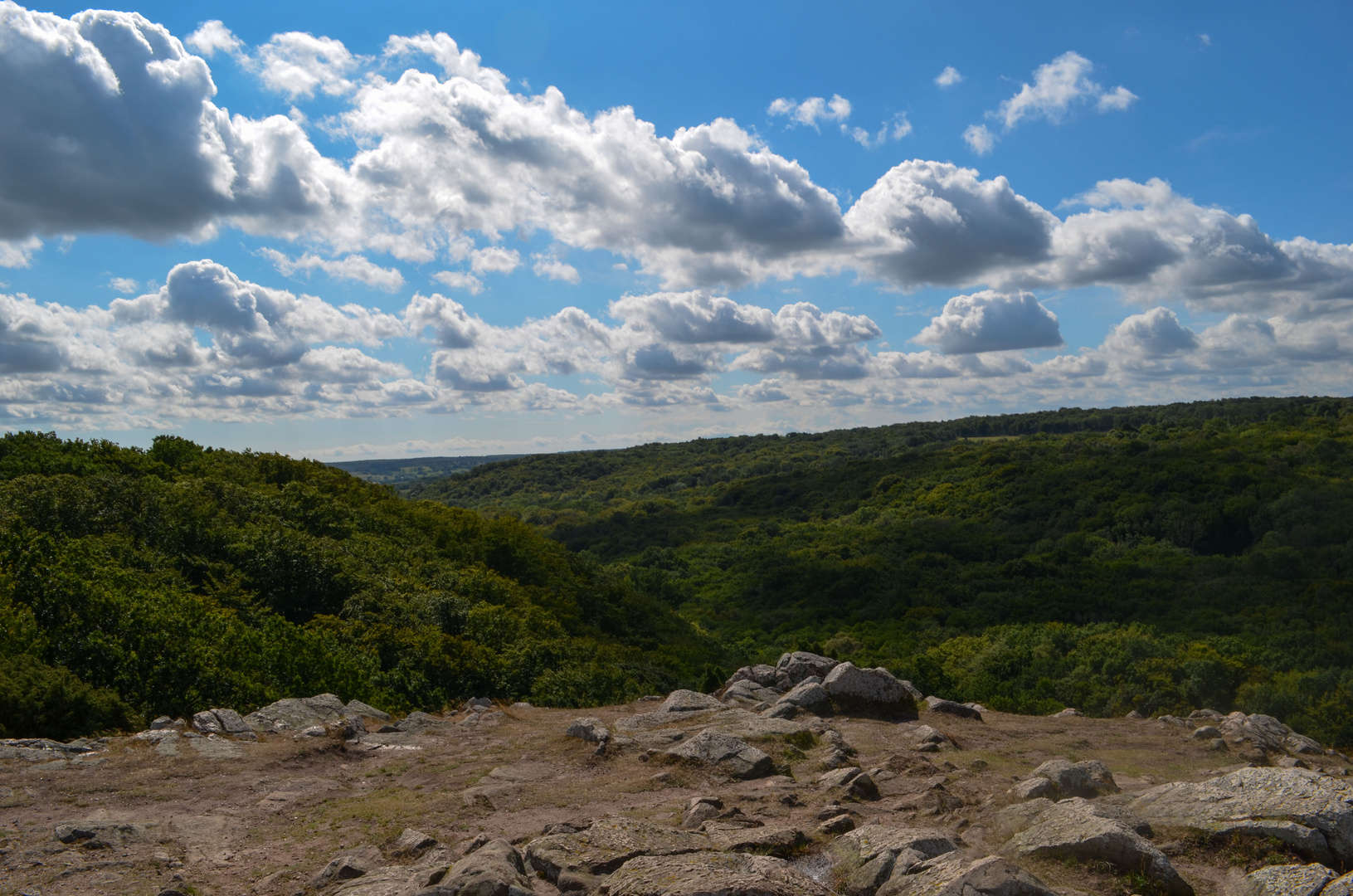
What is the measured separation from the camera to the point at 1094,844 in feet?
21.5

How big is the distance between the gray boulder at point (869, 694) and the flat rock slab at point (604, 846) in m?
6.85

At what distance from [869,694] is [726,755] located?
442 cm

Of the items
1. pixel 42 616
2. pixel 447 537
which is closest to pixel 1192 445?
pixel 447 537

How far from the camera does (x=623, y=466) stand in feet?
563

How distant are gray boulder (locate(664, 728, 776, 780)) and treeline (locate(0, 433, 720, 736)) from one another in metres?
6.40

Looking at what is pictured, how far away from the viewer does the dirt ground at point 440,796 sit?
6.74m

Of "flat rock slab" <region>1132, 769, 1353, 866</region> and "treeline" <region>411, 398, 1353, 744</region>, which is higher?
"flat rock slab" <region>1132, 769, 1353, 866</region>

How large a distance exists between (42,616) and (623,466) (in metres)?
159

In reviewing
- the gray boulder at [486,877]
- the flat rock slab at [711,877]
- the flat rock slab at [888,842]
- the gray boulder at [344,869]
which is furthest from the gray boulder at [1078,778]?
the gray boulder at [344,869]

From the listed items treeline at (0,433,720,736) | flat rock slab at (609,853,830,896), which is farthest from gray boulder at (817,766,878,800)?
treeline at (0,433,720,736)

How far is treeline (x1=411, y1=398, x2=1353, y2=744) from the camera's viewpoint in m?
28.2

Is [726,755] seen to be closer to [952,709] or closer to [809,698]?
[809,698]

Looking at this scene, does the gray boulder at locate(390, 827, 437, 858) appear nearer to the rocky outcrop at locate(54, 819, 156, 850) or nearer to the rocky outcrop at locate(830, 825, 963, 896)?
the rocky outcrop at locate(54, 819, 156, 850)

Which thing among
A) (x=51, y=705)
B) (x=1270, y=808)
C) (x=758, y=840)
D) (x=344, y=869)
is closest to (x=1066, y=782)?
(x=1270, y=808)
